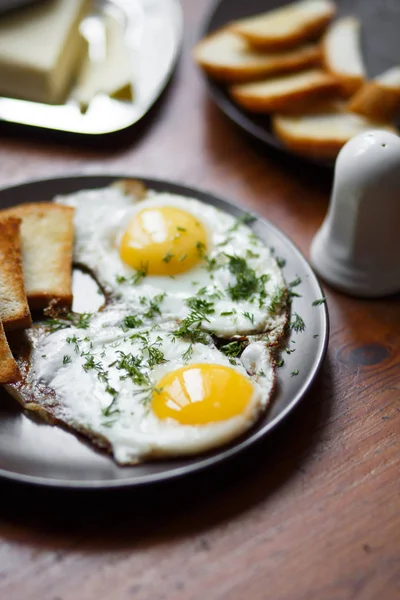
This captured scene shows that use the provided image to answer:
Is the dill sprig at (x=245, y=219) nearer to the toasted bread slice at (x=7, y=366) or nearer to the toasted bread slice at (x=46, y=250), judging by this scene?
the toasted bread slice at (x=46, y=250)

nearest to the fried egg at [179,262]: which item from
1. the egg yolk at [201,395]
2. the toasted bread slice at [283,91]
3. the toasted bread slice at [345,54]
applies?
the egg yolk at [201,395]

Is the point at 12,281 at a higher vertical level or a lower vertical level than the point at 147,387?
higher

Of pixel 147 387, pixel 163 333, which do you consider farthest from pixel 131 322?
pixel 147 387

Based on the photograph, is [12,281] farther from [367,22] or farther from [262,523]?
[367,22]

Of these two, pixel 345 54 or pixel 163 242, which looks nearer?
pixel 163 242

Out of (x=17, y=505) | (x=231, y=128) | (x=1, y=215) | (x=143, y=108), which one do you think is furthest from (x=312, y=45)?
(x=17, y=505)

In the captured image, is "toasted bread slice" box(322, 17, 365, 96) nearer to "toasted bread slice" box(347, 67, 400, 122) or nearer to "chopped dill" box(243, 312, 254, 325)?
"toasted bread slice" box(347, 67, 400, 122)

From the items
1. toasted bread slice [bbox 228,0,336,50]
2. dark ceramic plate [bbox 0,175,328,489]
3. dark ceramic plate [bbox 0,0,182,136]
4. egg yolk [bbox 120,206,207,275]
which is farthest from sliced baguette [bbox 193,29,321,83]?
dark ceramic plate [bbox 0,175,328,489]

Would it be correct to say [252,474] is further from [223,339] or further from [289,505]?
[223,339]
